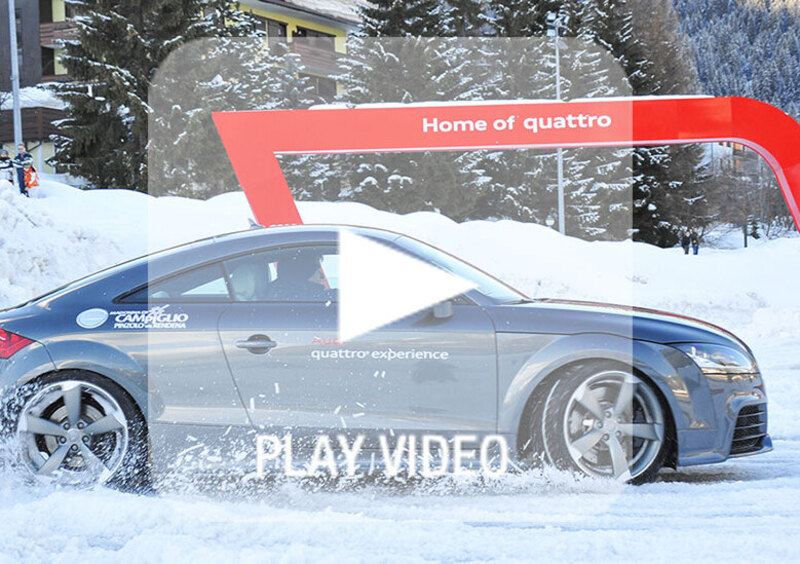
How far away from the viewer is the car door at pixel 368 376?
14.6 feet

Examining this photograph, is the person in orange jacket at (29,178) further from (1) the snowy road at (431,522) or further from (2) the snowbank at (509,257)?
(1) the snowy road at (431,522)

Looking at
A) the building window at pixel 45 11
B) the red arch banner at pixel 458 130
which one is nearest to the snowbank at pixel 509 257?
the red arch banner at pixel 458 130

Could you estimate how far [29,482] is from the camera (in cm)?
450

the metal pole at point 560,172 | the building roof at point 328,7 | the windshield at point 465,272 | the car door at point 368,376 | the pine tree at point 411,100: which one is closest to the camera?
the car door at point 368,376

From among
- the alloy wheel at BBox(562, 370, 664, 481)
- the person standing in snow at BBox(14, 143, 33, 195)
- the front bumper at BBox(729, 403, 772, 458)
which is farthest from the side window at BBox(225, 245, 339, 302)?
the person standing in snow at BBox(14, 143, 33, 195)

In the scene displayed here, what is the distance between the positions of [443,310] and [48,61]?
1794 inches

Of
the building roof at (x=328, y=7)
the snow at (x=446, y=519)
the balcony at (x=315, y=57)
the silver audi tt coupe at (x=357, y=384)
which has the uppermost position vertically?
the building roof at (x=328, y=7)

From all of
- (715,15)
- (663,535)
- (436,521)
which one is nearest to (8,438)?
(436,521)

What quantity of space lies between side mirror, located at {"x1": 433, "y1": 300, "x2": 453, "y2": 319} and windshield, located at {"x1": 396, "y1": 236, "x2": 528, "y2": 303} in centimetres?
25

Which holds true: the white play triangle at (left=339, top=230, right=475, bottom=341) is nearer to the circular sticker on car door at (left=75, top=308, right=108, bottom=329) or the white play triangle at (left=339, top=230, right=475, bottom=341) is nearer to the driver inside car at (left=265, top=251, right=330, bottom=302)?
the driver inside car at (left=265, top=251, right=330, bottom=302)

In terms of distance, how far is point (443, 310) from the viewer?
4.56 meters

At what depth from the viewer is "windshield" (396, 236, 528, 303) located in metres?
4.84

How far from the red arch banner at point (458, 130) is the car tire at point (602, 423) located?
694cm

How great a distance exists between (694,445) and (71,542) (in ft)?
9.45
